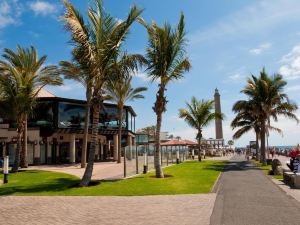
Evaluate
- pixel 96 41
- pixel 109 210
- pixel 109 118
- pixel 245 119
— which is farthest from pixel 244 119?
pixel 109 210

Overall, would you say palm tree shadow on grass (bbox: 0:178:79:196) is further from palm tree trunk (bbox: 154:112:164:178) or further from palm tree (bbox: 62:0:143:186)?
palm tree trunk (bbox: 154:112:164:178)

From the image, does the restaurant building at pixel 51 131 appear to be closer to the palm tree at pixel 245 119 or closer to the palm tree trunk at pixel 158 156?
the palm tree at pixel 245 119

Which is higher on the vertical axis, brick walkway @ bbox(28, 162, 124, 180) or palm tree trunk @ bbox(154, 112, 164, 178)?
palm tree trunk @ bbox(154, 112, 164, 178)

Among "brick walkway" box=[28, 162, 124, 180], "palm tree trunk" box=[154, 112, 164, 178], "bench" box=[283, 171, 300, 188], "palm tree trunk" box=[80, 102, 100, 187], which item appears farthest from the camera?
"brick walkway" box=[28, 162, 124, 180]

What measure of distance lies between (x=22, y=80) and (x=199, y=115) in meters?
22.3

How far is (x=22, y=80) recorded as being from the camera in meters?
24.4

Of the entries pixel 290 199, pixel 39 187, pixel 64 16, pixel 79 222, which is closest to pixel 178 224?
pixel 79 222

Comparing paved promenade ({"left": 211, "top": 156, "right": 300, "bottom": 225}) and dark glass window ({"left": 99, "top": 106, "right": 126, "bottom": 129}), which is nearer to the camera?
paved promenade ({"left": 211, "top": 156, "right": 300, "bottom": 225})

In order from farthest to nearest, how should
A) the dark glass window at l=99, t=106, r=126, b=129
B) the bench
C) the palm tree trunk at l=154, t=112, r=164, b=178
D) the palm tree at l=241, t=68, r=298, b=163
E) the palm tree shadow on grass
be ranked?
1. the dark glass window at l=99, t=106, r=126, b=129
2. the palm tree at l=241, t=68, r=298, b=163
3. the palm tree trunk at l=154, t=112, r=164, b=178
4. the bench
5. the palm tree shadow on grass

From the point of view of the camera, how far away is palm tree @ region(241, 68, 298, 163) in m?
33.0

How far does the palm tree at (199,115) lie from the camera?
136ft

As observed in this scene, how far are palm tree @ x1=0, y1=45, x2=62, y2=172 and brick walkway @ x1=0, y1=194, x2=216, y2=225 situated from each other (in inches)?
468

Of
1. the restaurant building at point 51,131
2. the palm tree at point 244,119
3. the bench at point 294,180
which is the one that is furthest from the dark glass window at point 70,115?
the bench at point 294,180

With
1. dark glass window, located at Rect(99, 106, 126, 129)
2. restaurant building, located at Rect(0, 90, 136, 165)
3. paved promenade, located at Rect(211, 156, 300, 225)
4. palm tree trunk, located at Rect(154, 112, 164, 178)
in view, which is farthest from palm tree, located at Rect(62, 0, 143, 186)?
dark glass window, located at Rect(99, 106, 126, 129)
